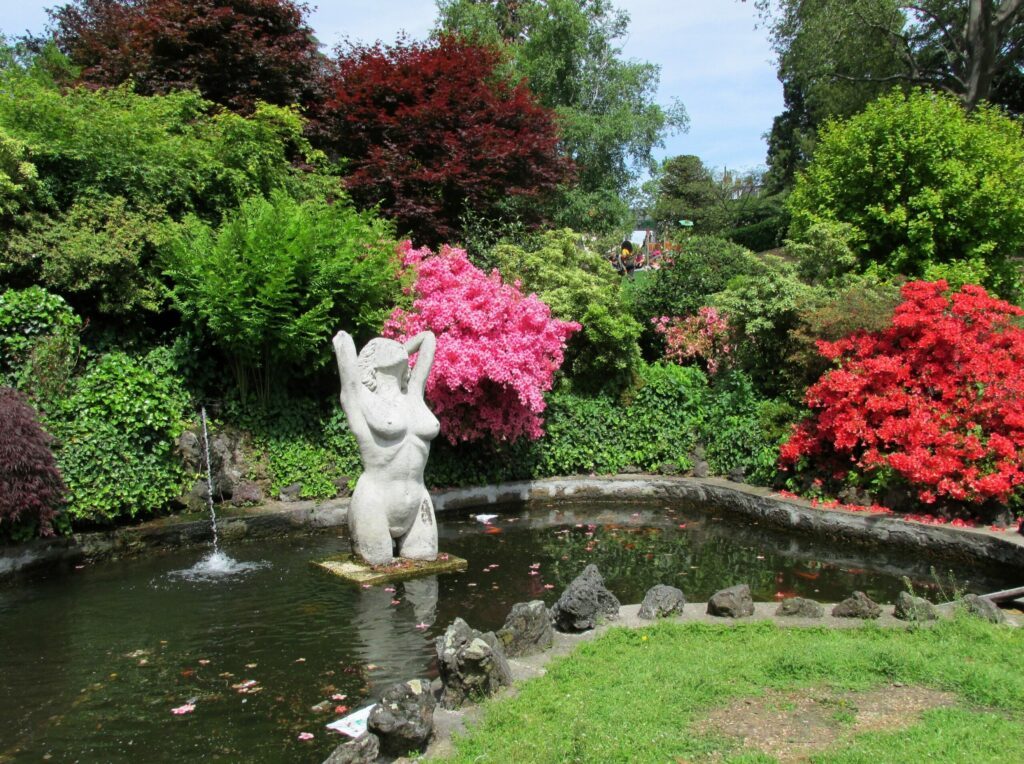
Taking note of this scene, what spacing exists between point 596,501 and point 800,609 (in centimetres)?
531

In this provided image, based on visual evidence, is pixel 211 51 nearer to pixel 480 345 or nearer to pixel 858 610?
pixel 480 345

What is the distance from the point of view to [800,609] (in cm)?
512

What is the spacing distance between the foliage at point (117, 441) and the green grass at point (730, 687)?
17.9ft

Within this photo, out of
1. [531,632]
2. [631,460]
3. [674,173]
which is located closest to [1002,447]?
[631,460]

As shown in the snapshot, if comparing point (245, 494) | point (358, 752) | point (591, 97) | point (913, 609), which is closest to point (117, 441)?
point (245, 494)

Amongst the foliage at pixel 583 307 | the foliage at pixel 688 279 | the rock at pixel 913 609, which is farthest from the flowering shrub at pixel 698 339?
the rock at pixel 913 609

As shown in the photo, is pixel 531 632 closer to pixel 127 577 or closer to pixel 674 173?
pixel 127 577

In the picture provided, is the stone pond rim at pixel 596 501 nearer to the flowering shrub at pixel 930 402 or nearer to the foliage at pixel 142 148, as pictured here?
the flowering shrub at pixel 930 402

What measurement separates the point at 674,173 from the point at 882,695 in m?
41.9

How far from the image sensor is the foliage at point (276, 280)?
28.5ft

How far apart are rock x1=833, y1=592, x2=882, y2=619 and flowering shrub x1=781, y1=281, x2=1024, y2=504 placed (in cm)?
306

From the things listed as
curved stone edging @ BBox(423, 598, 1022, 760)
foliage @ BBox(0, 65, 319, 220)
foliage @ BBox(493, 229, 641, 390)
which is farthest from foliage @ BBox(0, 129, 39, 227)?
curved stone edging @ BBox(423, 598, 1022, 760)

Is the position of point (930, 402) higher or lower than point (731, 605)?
higher

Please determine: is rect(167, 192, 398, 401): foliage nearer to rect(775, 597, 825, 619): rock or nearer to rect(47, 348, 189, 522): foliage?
rect(47, 348, 189, 522): foliage
